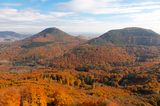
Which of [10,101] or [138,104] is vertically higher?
[10,101]

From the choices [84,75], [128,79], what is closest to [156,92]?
[128,79]

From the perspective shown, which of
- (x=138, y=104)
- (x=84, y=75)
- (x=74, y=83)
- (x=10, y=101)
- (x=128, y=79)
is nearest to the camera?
(x=10, y=101)

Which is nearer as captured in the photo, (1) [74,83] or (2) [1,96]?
(2) [1,96]

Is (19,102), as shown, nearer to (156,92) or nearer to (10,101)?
(10,101)

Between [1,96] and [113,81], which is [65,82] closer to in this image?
Result: [113,81]

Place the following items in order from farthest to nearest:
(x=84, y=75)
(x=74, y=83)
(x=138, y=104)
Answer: (x=84, y=75) → (x=74, y=83) → (x=138, y=104)

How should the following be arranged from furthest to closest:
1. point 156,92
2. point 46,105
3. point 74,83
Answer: point 74,83
point 156,92
point 46,105

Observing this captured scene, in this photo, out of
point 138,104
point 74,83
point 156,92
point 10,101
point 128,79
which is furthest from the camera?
point 128,79

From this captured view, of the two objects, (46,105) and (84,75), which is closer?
(46,105)

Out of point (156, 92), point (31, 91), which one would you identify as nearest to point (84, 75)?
point (156, 92)
